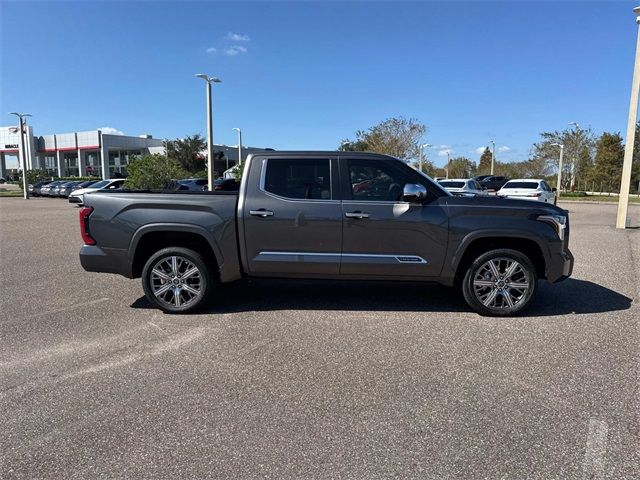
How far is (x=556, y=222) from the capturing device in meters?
5.25

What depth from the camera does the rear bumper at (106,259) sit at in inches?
214

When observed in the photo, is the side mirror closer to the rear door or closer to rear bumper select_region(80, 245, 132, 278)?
the rear door

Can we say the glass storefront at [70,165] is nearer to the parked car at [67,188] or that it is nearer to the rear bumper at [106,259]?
the parked car at [67,188]

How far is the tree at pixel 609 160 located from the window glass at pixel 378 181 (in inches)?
1768

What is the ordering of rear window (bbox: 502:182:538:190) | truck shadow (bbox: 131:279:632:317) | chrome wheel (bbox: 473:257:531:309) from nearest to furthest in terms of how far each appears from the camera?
chrome wheel (bbox: 473:257:531:309) → truck shadow (bbox: 131:279:632:317) → rear window (bbox: 502:182:538:190)

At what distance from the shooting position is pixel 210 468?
105 inches

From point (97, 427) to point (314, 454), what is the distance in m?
1.50

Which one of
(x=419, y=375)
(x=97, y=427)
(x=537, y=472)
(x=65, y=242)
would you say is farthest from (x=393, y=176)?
(x=65, y=242)

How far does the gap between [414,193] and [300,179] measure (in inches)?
52.4

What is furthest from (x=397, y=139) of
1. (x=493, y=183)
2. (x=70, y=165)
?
(x=70, y=165)

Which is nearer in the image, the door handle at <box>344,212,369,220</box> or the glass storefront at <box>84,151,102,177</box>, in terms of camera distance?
the door handle at <box>344,212,369,220</box>

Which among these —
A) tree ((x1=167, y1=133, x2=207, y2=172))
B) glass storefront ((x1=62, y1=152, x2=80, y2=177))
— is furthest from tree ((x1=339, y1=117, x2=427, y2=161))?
glass storefront ((x1=62, y1=152, x2=80, y2=177))

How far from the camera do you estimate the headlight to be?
5.25 meters

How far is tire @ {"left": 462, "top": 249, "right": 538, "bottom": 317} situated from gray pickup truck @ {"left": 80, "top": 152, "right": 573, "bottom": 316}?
1 cm
